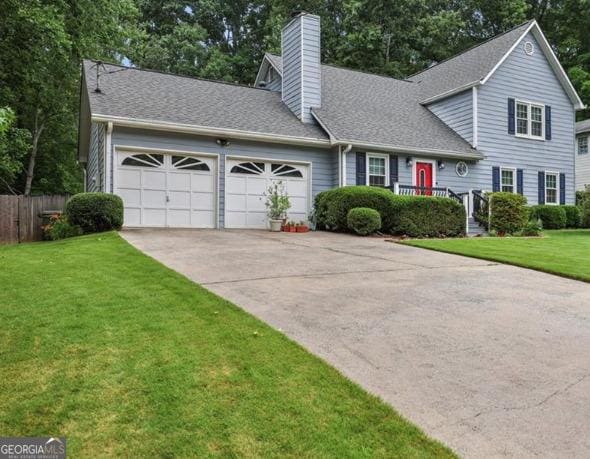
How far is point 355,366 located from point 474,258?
589cm

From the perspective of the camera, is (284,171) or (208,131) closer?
(208,131)

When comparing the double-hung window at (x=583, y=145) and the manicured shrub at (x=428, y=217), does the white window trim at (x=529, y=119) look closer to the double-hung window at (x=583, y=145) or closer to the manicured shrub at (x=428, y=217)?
the manicured shrub at (x=428, y=217)

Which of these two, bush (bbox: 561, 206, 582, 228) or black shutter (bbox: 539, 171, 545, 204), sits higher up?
black shutter (bbox: 539, 171, 545, 204)

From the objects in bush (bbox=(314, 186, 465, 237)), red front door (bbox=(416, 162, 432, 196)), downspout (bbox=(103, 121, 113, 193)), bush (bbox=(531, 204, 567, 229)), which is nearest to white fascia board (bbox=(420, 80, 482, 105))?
red front door (bbox=(416, 162, 432, 196))

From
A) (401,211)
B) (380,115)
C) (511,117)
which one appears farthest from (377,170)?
(511,117)

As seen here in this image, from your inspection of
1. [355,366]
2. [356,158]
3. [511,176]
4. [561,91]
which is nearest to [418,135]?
[356,158]

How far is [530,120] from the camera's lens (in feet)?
60.0

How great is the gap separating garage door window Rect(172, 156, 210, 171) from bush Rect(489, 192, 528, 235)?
8.74 meters

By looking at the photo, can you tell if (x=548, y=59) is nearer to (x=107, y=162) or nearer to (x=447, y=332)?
(x=107, y=162)

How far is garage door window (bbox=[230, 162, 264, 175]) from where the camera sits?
1366 cm

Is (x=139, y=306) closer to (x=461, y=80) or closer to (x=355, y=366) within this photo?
(x=355, y=366)

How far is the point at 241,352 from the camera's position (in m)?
3.38

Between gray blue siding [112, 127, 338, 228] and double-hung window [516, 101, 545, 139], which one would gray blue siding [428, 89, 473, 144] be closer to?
double-hung window [516, 101, 545, 139]

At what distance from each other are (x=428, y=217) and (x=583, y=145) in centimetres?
1860
